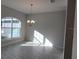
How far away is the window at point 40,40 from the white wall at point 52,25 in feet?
1.04

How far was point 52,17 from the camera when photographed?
10156 millimetres

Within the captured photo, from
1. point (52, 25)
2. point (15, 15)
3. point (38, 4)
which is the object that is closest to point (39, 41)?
point (52, 25)

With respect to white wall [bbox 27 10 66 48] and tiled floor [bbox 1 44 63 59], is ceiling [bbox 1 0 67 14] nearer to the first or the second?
white wall [bbox 27 10 66 48]

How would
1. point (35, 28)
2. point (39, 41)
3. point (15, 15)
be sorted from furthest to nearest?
point (35, 28) < point (39, 41) < point (15, 15)

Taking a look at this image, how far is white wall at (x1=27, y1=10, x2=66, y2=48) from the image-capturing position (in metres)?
9.51

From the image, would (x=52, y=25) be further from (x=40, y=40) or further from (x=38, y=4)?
(x=38, y=4)

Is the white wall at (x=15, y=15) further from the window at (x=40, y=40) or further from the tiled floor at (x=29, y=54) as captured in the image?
the tiled floor at (x=29, y=54)

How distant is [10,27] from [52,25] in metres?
3.91

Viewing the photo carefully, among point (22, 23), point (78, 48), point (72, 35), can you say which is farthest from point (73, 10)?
point (22, 23)

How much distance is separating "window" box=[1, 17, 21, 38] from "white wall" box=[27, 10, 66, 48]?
1.96 m

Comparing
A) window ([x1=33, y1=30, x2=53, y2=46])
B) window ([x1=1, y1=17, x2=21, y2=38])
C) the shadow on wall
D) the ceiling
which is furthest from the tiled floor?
the ceiling

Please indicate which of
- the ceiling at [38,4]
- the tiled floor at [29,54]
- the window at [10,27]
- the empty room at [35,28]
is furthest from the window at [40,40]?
the ceiling at [38,4]

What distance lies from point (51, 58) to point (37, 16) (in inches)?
261

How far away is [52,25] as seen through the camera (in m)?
10.2
